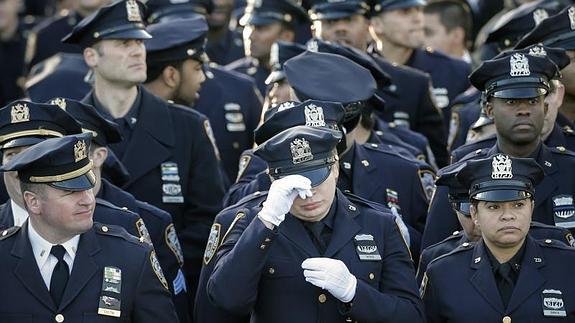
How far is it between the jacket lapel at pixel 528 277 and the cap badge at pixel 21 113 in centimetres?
275

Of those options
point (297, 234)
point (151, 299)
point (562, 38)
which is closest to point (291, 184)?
point (297, 234)

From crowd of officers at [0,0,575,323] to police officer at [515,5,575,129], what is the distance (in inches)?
0.4

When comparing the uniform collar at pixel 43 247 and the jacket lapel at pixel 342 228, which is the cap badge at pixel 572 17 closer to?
the jacket lapel at pixel 342 228

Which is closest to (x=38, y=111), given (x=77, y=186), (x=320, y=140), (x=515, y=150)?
(x=77, y=186)

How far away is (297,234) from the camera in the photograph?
7.42m

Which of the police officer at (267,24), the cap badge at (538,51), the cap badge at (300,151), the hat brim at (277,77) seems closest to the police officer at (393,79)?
the police officer at (267,24)

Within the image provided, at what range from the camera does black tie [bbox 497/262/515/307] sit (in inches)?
303

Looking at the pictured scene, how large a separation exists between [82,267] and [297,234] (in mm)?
1036

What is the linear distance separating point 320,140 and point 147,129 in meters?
2.65

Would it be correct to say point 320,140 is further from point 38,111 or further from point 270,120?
point 38,111

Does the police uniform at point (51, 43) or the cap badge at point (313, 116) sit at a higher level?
the cap badge at point (313, 116)

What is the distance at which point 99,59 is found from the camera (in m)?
9.82

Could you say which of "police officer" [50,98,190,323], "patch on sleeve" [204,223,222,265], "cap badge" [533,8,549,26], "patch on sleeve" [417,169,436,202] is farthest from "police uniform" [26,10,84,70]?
"patch on sleeve" [204,223,222,265]

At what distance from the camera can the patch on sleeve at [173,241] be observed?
29.2 ft
